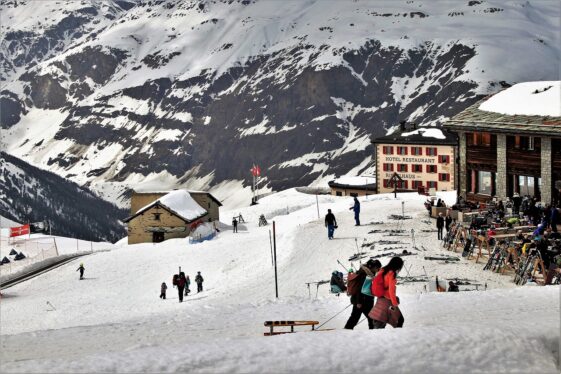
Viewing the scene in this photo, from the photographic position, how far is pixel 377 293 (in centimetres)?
2069

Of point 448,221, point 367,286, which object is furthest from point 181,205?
point 367,286

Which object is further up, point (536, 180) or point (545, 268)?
point (536, 180)

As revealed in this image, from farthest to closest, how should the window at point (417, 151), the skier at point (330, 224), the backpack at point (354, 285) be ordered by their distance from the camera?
the window at point (417, 151)
the skier at point (330, 224)
the backpack at point (354, 285)

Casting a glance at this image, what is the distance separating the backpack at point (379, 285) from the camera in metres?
20.5

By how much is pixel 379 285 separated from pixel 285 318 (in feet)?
24.2

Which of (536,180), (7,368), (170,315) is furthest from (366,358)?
(536,180)

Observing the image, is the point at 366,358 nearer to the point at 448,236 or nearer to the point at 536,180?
the point at 448,236

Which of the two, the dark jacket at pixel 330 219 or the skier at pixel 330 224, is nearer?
the dark jacket at pixel 330 219

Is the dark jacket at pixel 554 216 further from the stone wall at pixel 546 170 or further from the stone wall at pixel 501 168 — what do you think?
the stone wall at pixel 501 168

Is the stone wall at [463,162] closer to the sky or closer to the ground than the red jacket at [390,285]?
closer to the sky

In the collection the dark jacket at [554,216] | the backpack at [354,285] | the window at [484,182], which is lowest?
the backpack at [354,285]

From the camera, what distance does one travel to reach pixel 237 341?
788 inches

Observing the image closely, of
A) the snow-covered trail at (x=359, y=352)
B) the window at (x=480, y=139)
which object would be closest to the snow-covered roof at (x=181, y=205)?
the window at (x=480, y=139)

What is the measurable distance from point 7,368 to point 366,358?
6783 millimetres
